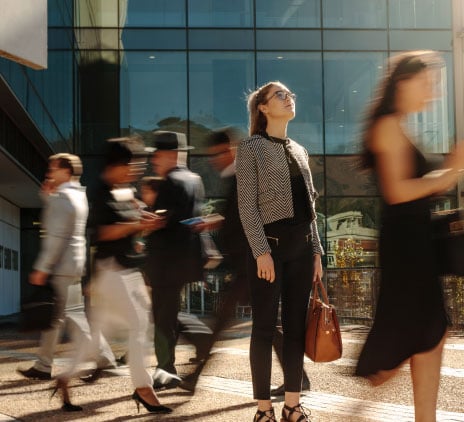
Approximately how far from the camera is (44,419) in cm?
512

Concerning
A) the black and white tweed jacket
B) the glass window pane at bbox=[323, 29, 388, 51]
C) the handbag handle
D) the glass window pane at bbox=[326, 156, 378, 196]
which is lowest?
the handbag handle

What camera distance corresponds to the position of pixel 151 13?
22203 mm

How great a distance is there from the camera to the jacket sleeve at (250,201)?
A: 410 cm

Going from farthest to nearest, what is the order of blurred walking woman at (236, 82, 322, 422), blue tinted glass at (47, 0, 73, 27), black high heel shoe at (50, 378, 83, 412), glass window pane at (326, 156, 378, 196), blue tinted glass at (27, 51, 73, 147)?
glass window pane at (326, 156, 378, 196)
blue tinted glass at (27, 51, 73, 147)
blue tinted glass at (47, 0, 73, 27)
black high heel shoe at (50, 378, 83, 412)
blurred walking woman at (236, 82, 322, 422)

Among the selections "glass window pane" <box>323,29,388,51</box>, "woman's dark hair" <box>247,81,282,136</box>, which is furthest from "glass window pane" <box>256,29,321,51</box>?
"woman's dark hair" <box>247,81,282,136</box>

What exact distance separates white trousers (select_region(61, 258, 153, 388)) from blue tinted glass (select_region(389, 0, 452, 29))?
1884cm

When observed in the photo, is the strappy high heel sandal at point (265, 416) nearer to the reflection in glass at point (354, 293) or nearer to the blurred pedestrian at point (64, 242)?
the blurred pedestrian at point (64, 242)

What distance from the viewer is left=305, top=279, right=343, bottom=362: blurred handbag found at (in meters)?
4.15

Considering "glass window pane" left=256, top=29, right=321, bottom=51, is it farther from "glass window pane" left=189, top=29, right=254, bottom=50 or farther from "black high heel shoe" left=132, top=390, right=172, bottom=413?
"black high heel shoe" left=132, top=390, right=172, bottom=413

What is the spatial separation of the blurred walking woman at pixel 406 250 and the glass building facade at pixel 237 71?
1823cm

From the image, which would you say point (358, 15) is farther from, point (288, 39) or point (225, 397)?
point (225, 397)

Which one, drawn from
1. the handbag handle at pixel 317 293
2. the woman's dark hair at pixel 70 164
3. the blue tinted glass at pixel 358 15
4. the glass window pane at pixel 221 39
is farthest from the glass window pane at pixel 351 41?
the handbag handle at pixel 317 293

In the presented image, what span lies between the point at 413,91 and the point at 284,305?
1.35m

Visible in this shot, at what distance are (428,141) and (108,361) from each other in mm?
16496
